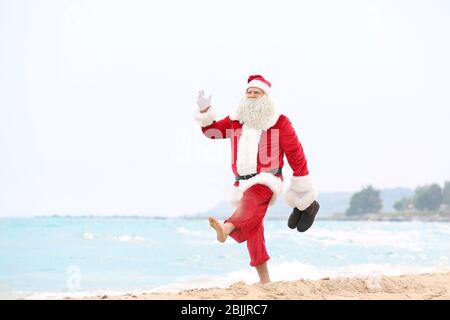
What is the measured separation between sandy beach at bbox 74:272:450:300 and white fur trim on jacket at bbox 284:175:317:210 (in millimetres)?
579

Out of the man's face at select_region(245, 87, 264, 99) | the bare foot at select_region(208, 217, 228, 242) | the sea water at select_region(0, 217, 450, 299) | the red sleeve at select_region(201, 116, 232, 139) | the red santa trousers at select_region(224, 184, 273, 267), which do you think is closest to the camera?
the bare foot at select_region(208, 217, 228, 242)

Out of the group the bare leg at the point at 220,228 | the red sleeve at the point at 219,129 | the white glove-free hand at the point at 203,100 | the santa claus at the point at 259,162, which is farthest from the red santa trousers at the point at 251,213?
the white glove-free hand at the point at 203,100

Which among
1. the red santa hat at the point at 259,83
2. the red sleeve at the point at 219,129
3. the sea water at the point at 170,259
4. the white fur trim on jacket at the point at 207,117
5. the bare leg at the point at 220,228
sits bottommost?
the sea water at the point at 170,259

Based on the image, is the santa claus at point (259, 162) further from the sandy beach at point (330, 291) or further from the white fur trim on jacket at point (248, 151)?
the sandy beach at point (330, 291)

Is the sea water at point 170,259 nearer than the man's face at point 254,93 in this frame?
No

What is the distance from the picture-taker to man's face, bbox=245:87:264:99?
15.3ft

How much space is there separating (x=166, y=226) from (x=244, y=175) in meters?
13.6

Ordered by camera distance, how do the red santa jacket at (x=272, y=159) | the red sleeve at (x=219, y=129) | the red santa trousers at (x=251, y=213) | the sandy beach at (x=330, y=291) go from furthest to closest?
the red sleeve at (x=219, y=129)
the red santa jacket at (x=272, y=159)
the red santa trousers at (x=251, y=213)
the sandy beach at (x=330, y=291)

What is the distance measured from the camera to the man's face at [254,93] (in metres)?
4.67

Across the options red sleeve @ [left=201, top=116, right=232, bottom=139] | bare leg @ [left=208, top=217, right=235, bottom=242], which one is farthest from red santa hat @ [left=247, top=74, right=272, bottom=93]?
bare leg @ [left=208, top=217, right=235, bottom=242]

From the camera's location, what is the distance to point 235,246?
12109mm

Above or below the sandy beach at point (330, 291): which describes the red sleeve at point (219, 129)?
above

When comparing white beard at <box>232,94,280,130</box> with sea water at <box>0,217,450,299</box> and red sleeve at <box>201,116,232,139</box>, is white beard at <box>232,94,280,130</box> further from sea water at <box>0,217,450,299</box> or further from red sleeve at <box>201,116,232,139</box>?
sea water at <box>0,217,450,299</box>

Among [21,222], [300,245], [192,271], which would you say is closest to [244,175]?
[192,271]
